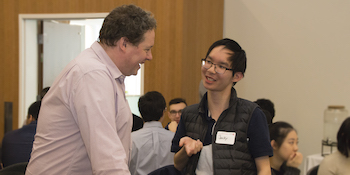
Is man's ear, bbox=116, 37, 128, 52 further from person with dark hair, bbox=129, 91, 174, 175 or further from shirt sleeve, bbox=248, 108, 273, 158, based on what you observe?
person with dark hair, bbox=129, 91, 174, 175

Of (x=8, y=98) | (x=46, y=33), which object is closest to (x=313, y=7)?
(x=46, y=33)

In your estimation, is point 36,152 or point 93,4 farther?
point 93,4

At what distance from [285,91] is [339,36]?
1.08 metres

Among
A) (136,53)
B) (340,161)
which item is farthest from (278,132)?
(136,53)

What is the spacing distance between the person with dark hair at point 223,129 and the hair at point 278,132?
3.11 ft

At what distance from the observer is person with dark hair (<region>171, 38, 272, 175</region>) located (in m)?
1.66

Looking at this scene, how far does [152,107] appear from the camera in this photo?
3053 millimetres

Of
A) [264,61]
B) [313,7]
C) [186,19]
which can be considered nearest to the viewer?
[186,19]

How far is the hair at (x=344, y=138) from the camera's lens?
2.35m

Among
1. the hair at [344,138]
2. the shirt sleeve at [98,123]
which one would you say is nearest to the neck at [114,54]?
the shirt sleeve at [98,123]

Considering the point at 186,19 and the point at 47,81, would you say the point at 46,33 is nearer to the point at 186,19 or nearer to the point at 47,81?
A: the point at 47,81

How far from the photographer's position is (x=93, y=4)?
16.6 feet

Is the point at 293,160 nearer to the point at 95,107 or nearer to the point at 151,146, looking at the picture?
the point at 151,146

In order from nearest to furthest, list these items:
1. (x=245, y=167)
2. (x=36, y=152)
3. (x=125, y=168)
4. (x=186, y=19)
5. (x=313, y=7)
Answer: (x=125, y=168)
(x=36, y=152)
(x=245, y=167)
(x=186, y=19)
(x=313, y=7)
